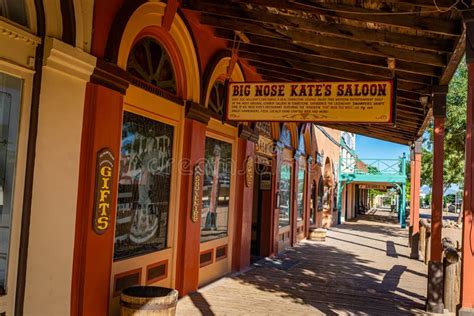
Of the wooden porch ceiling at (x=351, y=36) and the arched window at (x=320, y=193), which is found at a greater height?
the wooden porch ceiling at (x=351, y=36)

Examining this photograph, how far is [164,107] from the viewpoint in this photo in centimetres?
645

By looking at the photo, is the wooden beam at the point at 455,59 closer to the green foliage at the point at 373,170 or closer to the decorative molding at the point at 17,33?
the decorative molding at the point at 17,33

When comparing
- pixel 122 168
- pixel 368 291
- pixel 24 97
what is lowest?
pixel 368 291

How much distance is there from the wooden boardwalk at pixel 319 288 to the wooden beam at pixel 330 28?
389 centimetres

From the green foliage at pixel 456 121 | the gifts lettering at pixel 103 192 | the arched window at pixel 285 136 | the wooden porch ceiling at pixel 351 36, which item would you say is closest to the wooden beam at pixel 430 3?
the wooden porch ceiling at pixel 351 36

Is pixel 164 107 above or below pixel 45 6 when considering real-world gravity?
below

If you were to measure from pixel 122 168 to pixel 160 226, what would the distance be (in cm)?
128

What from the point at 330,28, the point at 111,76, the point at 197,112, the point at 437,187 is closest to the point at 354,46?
the point at 330,28

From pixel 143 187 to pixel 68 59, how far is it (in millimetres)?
2252

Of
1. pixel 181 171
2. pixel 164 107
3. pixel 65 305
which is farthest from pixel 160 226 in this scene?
pixel 65 305

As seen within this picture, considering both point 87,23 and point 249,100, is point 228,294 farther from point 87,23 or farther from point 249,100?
point 87,23

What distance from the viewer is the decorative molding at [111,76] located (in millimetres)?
4739

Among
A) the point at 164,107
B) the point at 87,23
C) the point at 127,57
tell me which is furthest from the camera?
the point at 164,107

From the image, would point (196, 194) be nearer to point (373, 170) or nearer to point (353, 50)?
point (353, 50)
